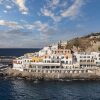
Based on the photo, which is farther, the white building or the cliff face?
the cliff face

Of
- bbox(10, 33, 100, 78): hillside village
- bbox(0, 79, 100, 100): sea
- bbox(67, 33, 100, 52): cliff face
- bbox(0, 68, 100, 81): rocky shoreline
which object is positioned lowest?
bbox(0, 79, 100, 100): sea

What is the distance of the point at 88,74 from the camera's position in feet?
368

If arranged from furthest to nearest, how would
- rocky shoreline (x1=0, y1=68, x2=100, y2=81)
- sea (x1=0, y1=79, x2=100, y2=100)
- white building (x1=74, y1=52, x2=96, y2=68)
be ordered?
1. white building (x1=74, y1=52, x2=96, y2=68)
2. rocky shoreline (x1=0, y1=68, x2=100, y2=81)
3. sea (x1=0, y1=79, x2=100, y2=100)

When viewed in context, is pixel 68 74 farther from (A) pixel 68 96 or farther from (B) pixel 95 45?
(B) pixel 95 45

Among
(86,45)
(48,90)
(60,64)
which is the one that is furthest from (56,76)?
(86,45)

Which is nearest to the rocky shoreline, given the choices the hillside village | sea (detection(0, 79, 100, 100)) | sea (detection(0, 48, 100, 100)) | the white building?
the hillside village

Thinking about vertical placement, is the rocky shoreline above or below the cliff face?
below

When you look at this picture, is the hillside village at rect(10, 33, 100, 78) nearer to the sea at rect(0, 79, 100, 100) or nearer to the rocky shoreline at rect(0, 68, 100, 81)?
the rocky shoreline at rect(0, 68, 100, 81)

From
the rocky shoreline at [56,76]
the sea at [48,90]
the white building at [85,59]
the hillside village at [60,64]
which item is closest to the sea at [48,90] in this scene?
the sea at [48,90]

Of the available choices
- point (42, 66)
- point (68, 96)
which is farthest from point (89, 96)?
point (42, 66)

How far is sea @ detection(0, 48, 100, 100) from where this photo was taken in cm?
8000

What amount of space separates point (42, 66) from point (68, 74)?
11233 mm

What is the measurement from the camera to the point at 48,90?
89.8 meters

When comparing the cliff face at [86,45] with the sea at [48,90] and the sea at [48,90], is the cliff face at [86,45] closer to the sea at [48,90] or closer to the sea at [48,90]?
the sea at [48,90]
